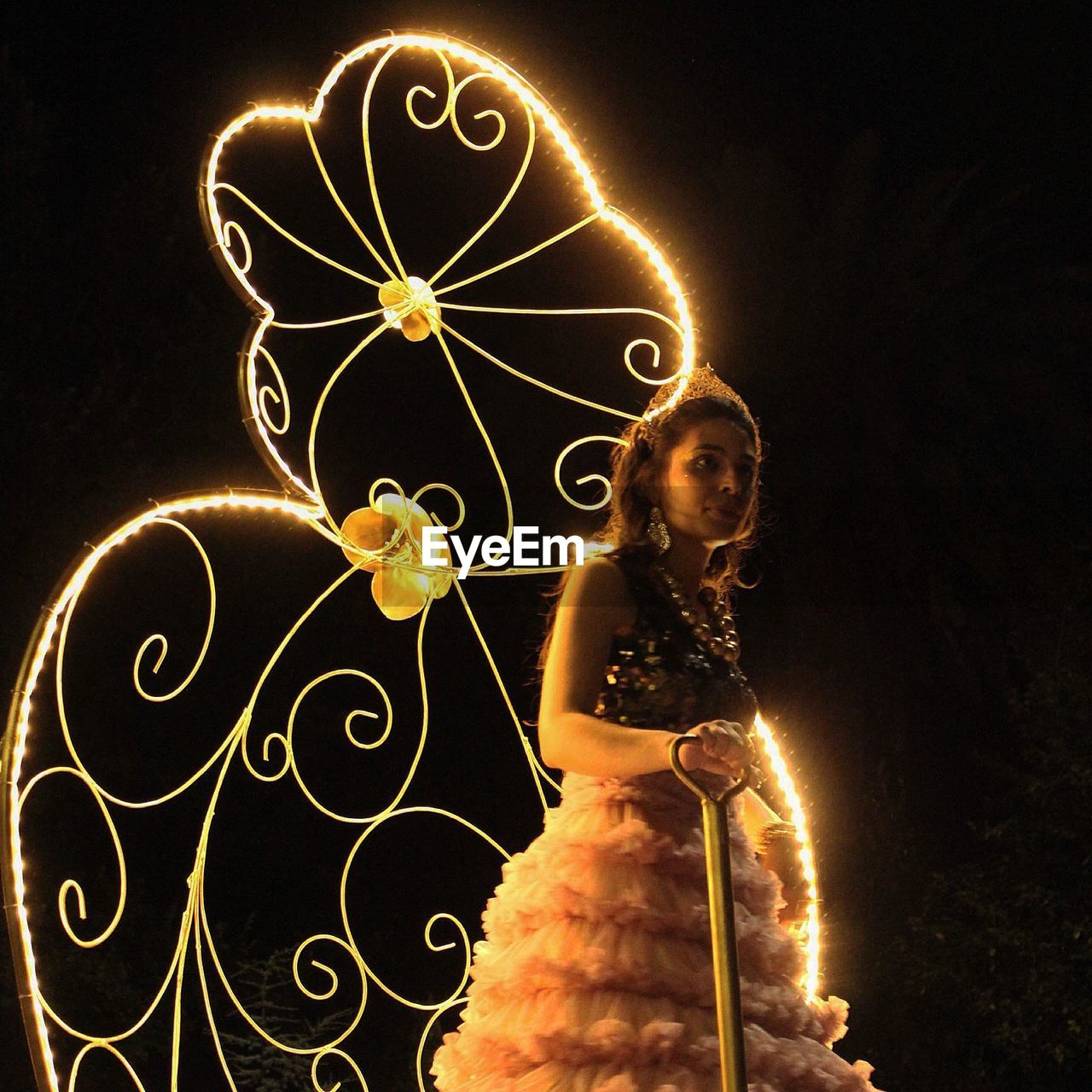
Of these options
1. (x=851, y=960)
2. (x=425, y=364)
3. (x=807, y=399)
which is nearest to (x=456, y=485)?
(x=425, y=364)

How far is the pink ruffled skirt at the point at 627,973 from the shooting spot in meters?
1.33

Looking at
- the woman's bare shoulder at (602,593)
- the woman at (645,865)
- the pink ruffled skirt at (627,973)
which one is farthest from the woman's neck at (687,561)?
the pink ruffled skirt at (627,973)

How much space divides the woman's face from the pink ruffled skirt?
36 centimetres

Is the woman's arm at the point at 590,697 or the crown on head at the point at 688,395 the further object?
the crown on head at the point at 688,395

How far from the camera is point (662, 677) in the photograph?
159 cm

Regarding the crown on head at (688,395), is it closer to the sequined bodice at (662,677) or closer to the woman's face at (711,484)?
the woman's face at (711,484)

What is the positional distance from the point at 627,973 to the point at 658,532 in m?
0.60

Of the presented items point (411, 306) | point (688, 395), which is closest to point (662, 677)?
point (688, 395)

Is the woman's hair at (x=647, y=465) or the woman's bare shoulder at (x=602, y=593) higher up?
the woman's hair at (x=647, y=465)

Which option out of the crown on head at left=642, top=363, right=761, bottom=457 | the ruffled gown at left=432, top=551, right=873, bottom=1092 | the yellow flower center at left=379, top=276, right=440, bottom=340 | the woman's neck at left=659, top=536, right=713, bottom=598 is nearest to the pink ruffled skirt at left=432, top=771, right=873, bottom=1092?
the ruffled gown at left=432, top=551, right=873, bottom=1092

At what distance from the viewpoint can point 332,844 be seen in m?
5.21

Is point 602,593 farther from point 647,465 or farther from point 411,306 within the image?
point 411,306

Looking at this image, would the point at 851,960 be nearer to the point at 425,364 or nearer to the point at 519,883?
the point at 425,364

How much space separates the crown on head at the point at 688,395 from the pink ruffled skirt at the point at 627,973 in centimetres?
52
